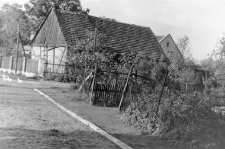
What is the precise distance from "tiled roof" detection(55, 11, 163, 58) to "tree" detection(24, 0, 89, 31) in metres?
22.6

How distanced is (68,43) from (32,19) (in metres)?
29.5

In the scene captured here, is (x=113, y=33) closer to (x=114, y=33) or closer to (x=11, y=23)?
(x=114, y=33)

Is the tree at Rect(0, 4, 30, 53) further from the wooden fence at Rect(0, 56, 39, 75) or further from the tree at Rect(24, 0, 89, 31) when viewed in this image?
the wooden fence at Rect(0, 56, 39, 75)

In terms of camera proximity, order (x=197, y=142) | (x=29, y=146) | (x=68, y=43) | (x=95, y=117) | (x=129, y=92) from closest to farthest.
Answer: (x=29, y=146) < (x=197, y=142) < (x=95, y=117) < (x=129, y=92) < (x=68, y=43)

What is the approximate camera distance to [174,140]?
8.25 metres

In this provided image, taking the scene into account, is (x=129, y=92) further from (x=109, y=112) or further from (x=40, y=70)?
(x=40, y=70)

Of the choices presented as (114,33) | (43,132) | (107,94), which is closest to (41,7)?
(114,33)

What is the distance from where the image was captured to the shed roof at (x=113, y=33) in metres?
33.9

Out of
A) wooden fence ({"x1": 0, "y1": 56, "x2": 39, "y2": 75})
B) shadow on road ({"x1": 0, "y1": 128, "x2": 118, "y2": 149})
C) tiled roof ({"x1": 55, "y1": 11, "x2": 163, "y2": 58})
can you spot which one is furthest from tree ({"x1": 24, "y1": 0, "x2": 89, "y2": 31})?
shadow on road ({"x1": 0, "y1": 128, "x2": 118, "y2": 149})

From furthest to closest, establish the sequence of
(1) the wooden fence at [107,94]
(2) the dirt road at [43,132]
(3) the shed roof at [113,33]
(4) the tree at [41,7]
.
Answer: (4) the tree at [41,7] → (3) the shed roof at [113,33] → (1) the wooden fence at [107,94] → (2) the dirt road at [43,132]

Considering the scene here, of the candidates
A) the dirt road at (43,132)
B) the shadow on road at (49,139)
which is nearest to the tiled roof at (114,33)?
the dirt road at (43,132)

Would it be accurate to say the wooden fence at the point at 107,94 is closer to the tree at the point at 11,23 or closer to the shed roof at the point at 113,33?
the shed roof at the point at 113,33

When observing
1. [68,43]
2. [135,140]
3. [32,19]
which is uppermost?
[32,19]

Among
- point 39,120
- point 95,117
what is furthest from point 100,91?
point 39,120
